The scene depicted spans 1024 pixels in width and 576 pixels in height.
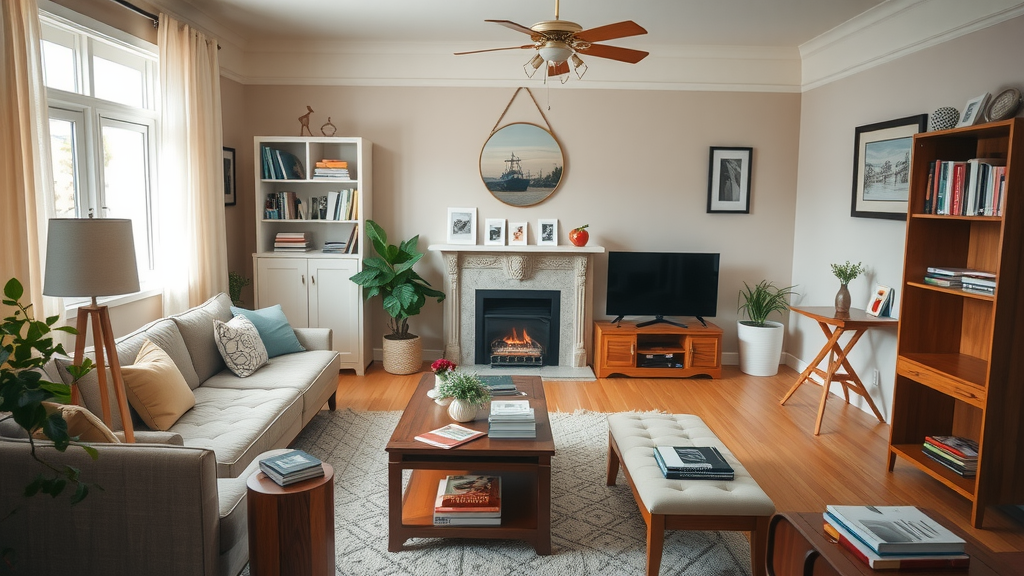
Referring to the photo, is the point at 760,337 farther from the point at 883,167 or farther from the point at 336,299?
the point at 336,299

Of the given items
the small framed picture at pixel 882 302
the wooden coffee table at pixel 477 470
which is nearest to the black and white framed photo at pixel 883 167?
the small framed picture at pixel 882 302

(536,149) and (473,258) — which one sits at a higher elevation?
(536,149)

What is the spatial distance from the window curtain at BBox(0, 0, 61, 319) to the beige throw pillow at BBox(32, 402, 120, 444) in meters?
1.08

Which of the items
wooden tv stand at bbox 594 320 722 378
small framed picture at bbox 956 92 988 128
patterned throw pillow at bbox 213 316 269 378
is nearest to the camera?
small framed picture at bbox 956 92 988 128

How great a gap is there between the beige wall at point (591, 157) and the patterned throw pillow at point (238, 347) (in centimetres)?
193

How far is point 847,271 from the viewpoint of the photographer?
16.3 ft

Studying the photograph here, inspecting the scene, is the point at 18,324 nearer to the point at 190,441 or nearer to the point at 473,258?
the point at 190,441

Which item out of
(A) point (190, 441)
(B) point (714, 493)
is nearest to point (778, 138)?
(B) point (714, 493)

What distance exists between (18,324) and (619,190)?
4.76 metres

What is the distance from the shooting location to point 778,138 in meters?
5.89

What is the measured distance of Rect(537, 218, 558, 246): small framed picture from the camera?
5.87 m

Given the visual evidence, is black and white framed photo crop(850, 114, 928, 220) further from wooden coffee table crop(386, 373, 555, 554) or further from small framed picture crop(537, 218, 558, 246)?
wooden coffee table crop(386, 373, 555, 554)

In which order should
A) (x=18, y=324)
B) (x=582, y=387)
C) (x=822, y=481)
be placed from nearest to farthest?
(x=18, y=324)
(x=822, y=481)
(x=582, y=387)

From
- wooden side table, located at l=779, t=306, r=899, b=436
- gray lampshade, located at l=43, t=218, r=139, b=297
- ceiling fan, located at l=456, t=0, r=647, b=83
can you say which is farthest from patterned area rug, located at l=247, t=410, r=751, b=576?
ceiling fan, located at l=456, t=0, r=647, b=83
